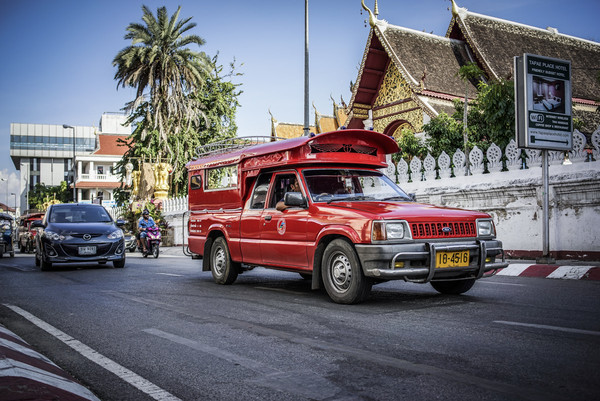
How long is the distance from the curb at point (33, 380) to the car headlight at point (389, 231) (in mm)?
3545

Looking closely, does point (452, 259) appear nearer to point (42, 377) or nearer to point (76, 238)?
point (42, 377)

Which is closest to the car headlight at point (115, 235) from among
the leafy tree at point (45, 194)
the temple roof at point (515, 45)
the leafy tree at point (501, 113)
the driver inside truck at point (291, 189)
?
the driver inside truck at point (291, 189)

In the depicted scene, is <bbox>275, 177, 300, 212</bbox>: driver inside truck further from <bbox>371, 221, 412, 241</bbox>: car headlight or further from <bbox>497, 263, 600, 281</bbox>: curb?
<bbox>497, 263, 600, 281</bbox>: curb

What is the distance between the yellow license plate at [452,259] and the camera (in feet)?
21.8

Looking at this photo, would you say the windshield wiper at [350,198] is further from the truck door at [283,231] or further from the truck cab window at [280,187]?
the truck cab window at [280,187]

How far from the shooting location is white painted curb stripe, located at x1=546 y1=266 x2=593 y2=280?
958cm

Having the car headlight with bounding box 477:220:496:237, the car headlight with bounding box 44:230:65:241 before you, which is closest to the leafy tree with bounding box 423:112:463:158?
the car headlight with bounding box 44:230:65:241

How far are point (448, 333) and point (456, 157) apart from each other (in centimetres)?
959

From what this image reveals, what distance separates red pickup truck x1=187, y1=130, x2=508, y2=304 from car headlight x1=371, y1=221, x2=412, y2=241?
0.01 m

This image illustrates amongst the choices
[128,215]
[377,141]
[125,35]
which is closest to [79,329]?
[377,141]

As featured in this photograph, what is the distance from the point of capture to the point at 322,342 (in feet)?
16.6

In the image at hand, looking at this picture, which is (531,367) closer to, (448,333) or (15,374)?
(448,333)

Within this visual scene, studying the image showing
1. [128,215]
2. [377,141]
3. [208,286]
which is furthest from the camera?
[128,215]

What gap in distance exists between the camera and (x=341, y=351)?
471 centimetres
